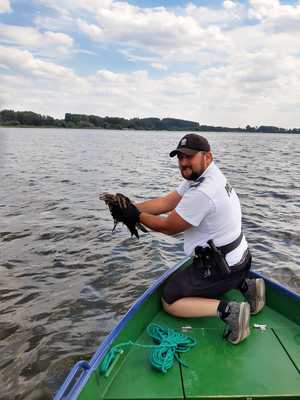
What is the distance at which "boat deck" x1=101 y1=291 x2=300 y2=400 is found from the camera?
3.82 metres

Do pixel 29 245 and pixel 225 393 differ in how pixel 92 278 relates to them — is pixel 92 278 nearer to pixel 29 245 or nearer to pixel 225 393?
pixel 29 245

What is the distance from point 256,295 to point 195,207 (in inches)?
64.6

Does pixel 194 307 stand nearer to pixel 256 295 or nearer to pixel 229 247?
pixel 229 247

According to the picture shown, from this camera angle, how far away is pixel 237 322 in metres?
4.55

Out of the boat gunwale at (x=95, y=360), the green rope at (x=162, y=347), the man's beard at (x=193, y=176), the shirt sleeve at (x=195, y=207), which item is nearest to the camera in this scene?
the boat gunwale at (x=95, y=360)

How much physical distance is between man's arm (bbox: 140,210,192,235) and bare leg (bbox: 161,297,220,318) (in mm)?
894

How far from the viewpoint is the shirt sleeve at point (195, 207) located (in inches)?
184

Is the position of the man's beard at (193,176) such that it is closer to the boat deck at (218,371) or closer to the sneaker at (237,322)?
the sneaker at (237,322)

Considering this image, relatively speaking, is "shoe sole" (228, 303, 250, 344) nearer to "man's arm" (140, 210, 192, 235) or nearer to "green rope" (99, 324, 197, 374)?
"green rope" (99, 324, 197, 374)

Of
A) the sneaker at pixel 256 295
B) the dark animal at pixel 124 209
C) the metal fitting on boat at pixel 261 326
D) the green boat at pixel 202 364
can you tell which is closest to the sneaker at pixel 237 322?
the green boat at pixel 202 364

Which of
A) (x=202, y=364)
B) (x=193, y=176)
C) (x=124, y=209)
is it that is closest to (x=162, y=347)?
(x=202, y=364)

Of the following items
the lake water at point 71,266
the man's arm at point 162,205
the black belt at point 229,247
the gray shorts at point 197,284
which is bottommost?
the lake water at point 71,266

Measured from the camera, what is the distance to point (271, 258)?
9734 millimetres

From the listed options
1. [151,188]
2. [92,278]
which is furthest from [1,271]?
[151,188]
